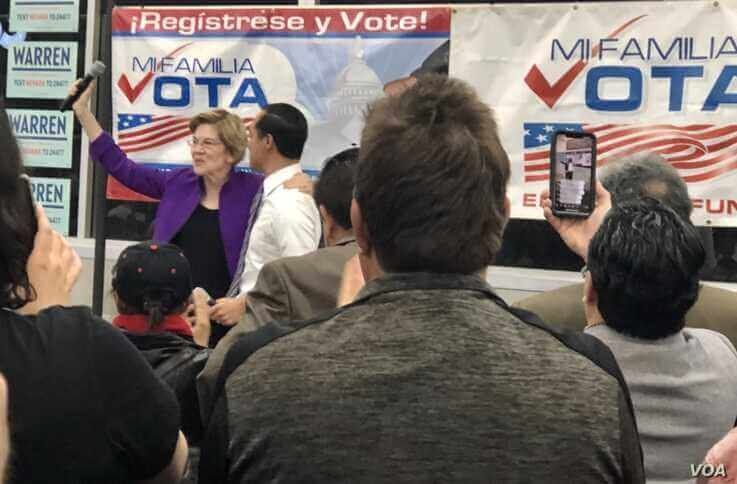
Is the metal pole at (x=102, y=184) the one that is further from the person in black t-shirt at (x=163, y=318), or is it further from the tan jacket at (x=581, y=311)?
the tan jacket at (x=581, y=311)

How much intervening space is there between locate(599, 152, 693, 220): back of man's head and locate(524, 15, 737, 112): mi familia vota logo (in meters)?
2.37

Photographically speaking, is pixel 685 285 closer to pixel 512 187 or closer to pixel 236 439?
pixel 236 439

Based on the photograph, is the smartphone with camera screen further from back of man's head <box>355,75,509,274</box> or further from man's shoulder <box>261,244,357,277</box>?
back of man's head <box>355,75,509,274</box>

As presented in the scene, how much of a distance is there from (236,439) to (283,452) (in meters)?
0.07

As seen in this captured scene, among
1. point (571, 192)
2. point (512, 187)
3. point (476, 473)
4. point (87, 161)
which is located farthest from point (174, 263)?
point (87, 161)

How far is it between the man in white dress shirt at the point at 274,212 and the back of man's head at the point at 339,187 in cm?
118

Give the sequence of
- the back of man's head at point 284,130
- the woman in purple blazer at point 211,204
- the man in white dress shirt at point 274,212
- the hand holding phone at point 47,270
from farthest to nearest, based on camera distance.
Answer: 1. the woman in purple blazer at point 211,204
2. the back of man's head at point 284,130
3. the man in white dress shirt at point 274,212
4. the hand holding phone at point 47,270

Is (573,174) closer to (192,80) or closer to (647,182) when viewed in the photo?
(647,182)

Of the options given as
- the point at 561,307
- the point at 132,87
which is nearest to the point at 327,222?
the point at 561,307

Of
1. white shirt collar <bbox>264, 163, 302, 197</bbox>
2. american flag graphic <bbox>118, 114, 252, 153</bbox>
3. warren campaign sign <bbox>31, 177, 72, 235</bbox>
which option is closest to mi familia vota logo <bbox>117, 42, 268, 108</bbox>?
american flag graphic <bbox>118, 114, 252, 153</bbox>

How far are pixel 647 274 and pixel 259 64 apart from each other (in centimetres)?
441

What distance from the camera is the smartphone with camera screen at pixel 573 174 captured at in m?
2.83

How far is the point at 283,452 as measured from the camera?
1.47 metres

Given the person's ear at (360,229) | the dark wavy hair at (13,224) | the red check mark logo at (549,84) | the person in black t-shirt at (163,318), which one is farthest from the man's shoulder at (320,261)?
the red check mark logo at (549,84)
